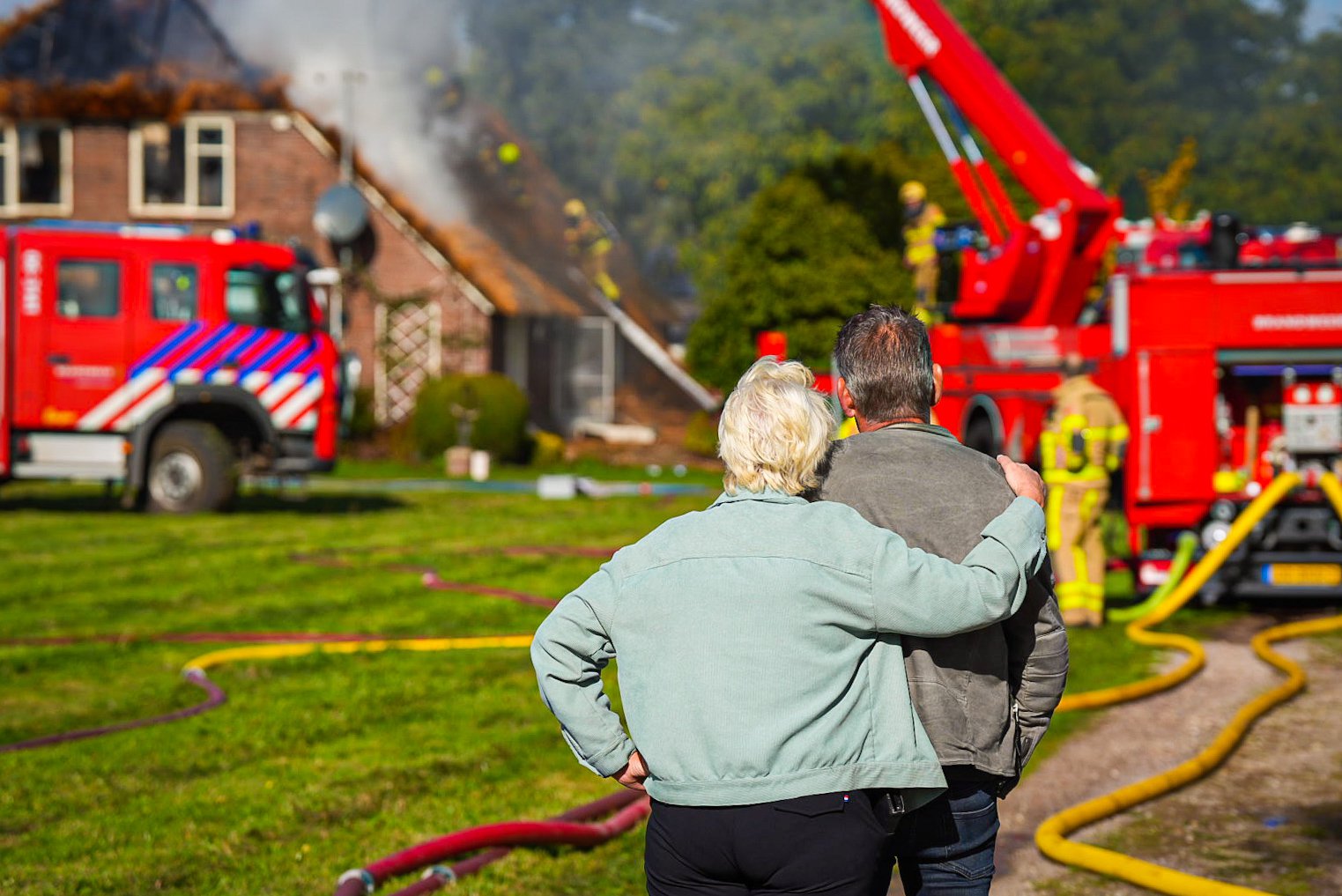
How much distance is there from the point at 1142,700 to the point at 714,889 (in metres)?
5.67

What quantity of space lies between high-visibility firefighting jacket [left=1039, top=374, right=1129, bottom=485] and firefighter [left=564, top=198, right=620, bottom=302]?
2459 cm

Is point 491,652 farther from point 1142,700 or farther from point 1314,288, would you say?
point 1314,288

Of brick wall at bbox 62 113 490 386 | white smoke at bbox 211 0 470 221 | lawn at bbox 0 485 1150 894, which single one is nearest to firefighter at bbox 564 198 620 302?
white smoke at bbox 211 0 470 221

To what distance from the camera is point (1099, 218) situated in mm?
13812

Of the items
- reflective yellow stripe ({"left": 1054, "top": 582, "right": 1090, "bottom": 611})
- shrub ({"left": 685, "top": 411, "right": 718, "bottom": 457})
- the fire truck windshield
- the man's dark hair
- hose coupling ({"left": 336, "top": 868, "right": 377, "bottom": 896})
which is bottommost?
hose coupling ({"left": 336, "top": 868, "right": 377, "bottom": 896})

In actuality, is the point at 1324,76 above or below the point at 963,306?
above

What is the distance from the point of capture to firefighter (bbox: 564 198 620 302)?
35.5 metres

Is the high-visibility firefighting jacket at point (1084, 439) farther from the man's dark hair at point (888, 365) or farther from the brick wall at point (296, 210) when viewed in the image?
the brick wall at point (296, 210)

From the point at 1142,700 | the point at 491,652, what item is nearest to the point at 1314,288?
the point at 1142,700

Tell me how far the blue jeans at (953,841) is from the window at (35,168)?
96.4 ft

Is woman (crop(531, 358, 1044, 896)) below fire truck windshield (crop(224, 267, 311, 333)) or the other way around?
below

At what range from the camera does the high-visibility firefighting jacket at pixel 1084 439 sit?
10.2 m

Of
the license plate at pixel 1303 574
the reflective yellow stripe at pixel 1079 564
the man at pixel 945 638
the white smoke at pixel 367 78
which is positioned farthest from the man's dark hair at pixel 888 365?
the white smoke at pixel 367 78

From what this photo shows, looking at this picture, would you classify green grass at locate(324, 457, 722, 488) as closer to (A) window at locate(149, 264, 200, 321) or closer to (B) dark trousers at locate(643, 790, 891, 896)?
(A) window at locate(149, 264, 200, 321)
